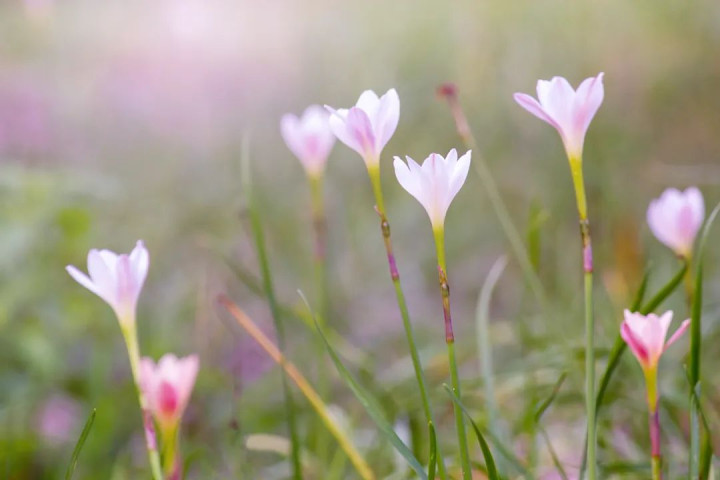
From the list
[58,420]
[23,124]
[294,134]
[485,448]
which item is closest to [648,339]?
[485,448]

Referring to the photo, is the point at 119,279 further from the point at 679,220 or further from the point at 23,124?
the point at 23,124

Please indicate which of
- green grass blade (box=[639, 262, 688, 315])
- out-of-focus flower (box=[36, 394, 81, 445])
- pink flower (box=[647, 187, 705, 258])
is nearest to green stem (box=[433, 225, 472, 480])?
green grass blade (box=[639, 262, 688, 315])

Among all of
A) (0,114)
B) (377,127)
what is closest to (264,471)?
(377,127)

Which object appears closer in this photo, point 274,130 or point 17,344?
point 17,344

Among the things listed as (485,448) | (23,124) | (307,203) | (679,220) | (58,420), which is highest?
(23,124)

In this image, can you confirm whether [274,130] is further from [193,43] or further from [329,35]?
[193,43]

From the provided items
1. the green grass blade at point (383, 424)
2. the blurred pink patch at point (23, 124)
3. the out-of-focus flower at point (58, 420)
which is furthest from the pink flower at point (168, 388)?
the blurred pink patch at point (23, 124)

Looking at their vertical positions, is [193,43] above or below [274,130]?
above
